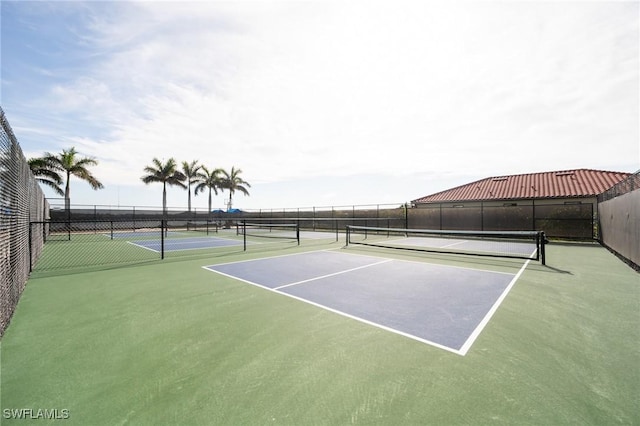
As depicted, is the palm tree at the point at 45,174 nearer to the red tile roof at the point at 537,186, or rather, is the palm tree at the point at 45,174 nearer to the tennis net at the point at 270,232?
the tennis net at the point at 270,232

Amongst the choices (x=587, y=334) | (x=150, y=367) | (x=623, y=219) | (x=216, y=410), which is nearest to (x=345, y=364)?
(x=216, y=410)

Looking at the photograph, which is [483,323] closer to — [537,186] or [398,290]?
[398,290]

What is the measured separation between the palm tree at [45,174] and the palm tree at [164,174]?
919 cm

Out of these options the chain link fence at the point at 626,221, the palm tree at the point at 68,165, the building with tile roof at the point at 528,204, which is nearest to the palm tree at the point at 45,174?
the palm tree at the point at 68,165

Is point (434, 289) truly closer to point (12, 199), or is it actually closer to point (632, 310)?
point (632, 310)

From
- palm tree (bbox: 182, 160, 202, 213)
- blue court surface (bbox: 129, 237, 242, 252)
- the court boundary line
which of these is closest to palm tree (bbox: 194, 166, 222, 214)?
palm tree (bbox: 182, 160, 202, 213)

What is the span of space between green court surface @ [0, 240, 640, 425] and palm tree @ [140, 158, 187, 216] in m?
33.6

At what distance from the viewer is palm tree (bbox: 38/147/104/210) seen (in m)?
25.7

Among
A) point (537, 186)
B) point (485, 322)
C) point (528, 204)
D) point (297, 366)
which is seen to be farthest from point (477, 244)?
point (297, 366)

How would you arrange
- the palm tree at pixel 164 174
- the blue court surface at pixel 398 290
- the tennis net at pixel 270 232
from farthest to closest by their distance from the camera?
1. the palm tree at pixel 164 174
2. the tennis net at pixel 270 232
3. the blue court surface at pixel 398 290

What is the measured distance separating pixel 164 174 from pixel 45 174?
1141 centimetres

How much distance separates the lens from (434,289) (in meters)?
6.40

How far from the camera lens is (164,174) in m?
35.5

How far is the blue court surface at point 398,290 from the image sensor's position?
4.33m
